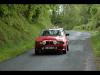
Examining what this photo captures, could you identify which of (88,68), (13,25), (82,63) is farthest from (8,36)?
(88,68)

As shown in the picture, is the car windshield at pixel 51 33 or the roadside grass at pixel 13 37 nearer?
the car windshield at pixel 51 33

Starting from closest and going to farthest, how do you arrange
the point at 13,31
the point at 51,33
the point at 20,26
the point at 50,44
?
the point at 50,44 → the point at 51,33 → the point at 13,31 → the point at 20,26

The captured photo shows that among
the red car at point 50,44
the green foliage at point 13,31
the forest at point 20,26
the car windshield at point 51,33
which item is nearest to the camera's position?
the red car at point 50,44

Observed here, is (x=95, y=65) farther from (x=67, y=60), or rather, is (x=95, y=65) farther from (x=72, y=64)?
(x=67, y=60)

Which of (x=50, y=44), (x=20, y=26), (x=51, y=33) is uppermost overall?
(x=51, y=33)

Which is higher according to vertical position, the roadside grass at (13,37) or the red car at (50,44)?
the red car at (50,44)

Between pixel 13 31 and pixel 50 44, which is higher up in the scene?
pixel 50 44

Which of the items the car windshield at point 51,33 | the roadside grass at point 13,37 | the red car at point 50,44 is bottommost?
the roadside grass at point 13,37

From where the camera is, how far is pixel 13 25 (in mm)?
35156

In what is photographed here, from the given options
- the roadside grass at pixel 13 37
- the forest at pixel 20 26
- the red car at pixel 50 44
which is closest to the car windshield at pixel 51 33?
the red car at pixel 50 44

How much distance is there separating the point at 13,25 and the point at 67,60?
1661 centimetres

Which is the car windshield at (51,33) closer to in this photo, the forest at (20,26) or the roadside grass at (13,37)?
the forest at (20,26)

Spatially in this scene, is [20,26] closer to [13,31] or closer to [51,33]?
[13,31]

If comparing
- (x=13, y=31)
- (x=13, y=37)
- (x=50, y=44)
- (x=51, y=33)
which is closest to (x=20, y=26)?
(x=13, y=31)
